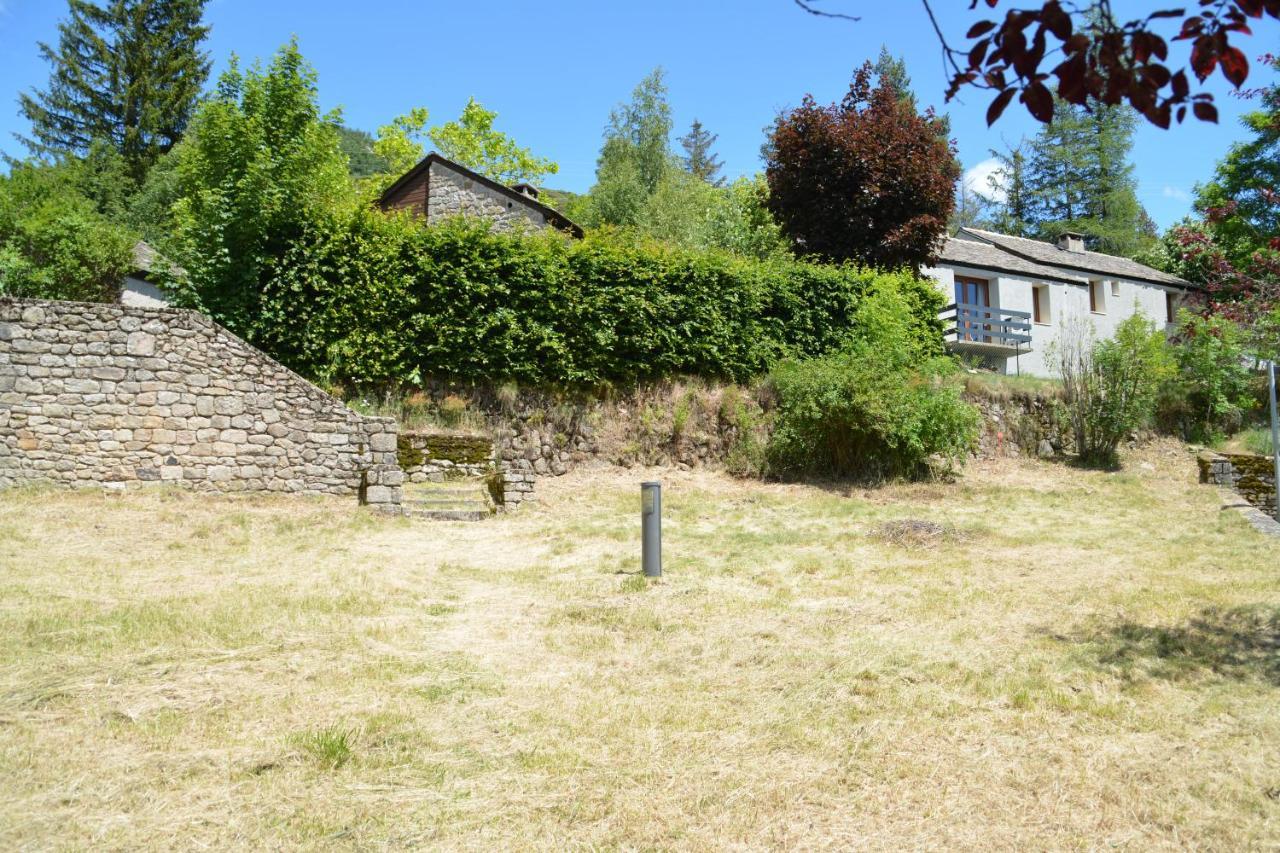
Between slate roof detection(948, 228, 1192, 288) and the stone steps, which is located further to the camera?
slate roof detection(948, 228, 1192, 288)

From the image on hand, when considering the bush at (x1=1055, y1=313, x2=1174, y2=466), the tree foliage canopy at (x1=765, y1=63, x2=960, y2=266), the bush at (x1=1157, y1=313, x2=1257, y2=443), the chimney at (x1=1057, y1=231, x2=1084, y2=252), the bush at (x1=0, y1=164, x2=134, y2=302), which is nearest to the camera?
the bush at (x1=1055, y1=313, x2=1174, y2=466)

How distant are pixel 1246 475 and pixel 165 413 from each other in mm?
19530

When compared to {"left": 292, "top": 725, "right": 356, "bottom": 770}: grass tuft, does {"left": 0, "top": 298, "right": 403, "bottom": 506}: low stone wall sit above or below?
above

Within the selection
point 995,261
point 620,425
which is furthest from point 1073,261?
point 620,425

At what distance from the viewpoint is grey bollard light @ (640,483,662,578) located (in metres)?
9.36

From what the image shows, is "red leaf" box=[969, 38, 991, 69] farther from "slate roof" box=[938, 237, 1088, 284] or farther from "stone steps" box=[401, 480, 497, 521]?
"slate roof" box=[938, 237, 1088, 284]

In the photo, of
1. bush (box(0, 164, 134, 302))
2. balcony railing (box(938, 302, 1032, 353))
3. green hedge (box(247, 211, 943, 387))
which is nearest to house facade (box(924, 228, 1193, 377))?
balcony railing (box(938, 302, 1032, 353))

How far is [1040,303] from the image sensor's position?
31391mm

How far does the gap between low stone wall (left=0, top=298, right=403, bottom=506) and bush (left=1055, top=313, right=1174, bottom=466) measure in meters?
15.5

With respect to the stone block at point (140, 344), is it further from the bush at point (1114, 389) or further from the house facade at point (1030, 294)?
the house facade at point (1030, 294)

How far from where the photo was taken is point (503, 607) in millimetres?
8203

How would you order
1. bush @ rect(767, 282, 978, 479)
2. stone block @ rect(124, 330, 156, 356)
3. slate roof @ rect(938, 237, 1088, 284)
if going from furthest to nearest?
slate roof @ rect(938, 237, 1088, 284) → bush @ rect(767, 282, 978, 479) → stone block @ rect(124, 330, 156, 356)

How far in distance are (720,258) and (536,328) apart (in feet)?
15.5

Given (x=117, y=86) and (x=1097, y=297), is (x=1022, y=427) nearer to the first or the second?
(x=1097, y=297)
